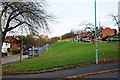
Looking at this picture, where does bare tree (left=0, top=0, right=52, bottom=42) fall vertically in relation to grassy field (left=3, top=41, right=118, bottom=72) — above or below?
above

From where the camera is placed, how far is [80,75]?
46.3 feet

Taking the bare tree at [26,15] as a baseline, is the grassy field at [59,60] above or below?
below

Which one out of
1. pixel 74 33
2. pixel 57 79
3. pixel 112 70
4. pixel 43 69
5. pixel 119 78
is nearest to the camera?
pixel 119 78

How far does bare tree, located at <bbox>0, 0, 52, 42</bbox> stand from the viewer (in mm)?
22094

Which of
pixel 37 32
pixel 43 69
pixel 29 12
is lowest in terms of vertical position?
pixel 43 69

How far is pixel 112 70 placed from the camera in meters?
14.8

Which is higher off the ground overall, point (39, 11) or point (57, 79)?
point (39, 11)

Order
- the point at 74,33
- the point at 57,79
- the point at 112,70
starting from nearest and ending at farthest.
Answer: the point at 57,79, the point at 112,70, the point at 74,33

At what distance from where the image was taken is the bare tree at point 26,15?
2209 centimetres

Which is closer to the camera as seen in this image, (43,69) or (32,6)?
(43,69)

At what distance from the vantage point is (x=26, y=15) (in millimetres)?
22719

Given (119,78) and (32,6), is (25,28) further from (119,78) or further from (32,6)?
(119,78)

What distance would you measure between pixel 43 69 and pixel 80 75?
4865 mm

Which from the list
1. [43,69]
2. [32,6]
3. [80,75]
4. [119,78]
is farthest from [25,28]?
[119,78]
